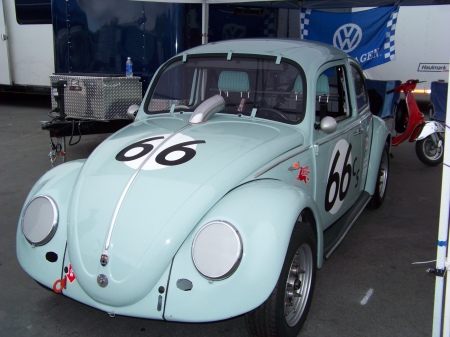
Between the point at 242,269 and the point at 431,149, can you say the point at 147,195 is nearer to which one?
the point at 242,269

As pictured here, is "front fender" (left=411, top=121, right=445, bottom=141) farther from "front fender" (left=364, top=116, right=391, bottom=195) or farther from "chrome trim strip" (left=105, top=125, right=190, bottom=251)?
"chrome trim strip" (left=105, top=125, right=190, bottom=251)

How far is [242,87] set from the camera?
3.80 metres

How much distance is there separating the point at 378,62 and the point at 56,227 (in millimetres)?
7539

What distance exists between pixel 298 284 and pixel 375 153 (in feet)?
7.78

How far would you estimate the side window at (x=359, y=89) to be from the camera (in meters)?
4.64

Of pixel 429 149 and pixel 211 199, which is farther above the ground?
pixel 211 199

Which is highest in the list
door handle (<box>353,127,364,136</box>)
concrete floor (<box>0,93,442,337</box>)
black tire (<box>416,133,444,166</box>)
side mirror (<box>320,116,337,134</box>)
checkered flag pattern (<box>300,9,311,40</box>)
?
checkered flag pattern (<box>300,9,311,40</box>)

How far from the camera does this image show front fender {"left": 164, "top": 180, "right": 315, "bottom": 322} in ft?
8.04

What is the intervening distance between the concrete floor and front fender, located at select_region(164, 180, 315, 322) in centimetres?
62

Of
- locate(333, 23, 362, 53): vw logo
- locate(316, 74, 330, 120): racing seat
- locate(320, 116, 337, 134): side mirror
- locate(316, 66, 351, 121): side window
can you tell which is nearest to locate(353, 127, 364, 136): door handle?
locate(316, 66, 351, 121): side window

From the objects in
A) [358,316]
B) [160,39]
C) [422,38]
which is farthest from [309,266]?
[422,38]

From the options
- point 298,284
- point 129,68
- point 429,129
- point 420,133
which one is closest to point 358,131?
point 298,284

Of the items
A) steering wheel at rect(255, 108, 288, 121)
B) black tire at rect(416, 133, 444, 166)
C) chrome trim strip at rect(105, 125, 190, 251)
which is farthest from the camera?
black tire at rect(416, 133, 444, 166)

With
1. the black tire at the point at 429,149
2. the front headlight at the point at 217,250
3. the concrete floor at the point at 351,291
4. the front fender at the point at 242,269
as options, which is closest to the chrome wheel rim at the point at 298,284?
the concrete floor at the point at 351,291
